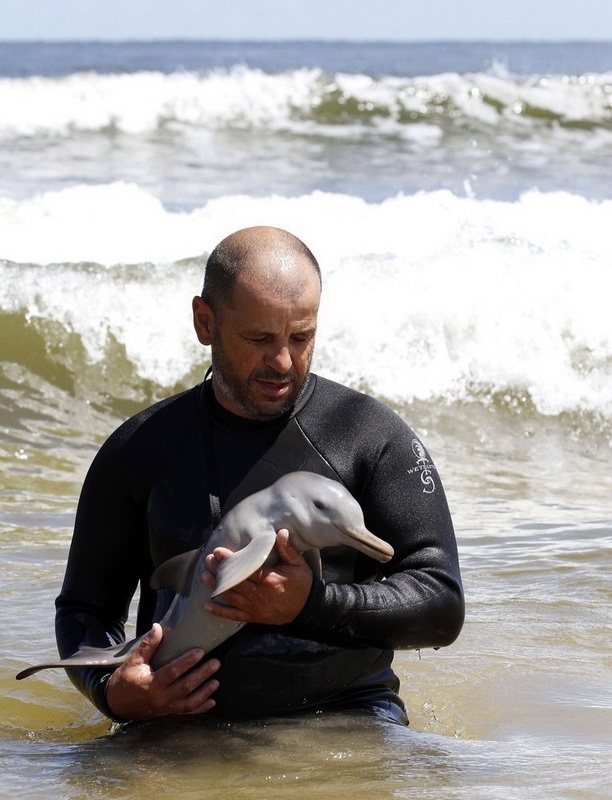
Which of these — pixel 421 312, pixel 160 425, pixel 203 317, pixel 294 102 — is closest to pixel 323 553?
pixel 160 425

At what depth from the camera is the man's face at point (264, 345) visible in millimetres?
3369

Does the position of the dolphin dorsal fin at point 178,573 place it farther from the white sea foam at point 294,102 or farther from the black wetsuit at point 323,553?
the white sea foam at point 294,102

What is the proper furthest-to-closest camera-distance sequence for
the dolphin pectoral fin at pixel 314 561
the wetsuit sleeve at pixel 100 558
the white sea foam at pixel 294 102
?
the white sea foam at pixel 294 102 → the wetsuit sleeve at pixel 100 558 → the dolphin pectoral fin at pixel 314 561

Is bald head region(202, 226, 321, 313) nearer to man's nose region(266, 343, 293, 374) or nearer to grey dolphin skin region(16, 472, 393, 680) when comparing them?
man's nose region(266, 343, 293, 374)

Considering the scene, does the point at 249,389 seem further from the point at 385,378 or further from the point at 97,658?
the point at 385,378

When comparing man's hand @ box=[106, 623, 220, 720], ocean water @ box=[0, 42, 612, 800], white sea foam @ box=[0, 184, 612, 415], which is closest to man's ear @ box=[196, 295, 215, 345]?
man's hand @ box=[106, 623, 220, 720]

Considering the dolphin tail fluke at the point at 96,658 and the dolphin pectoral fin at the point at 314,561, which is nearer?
the dolphin pectoral fin at the point at 314,561

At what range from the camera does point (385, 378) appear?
9625mm

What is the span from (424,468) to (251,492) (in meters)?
0.47

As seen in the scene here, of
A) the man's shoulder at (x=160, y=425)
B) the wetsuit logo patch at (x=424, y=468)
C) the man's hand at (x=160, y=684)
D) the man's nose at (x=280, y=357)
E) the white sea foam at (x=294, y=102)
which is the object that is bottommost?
the man's hand at (x=160, y=684)

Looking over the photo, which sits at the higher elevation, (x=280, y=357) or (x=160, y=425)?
(x=280, y=357)

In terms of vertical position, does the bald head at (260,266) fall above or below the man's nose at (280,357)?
above

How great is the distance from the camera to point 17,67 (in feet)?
169

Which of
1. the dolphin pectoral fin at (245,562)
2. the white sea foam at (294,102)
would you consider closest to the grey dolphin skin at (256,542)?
the dolphin pectoral fin at (245,562)
